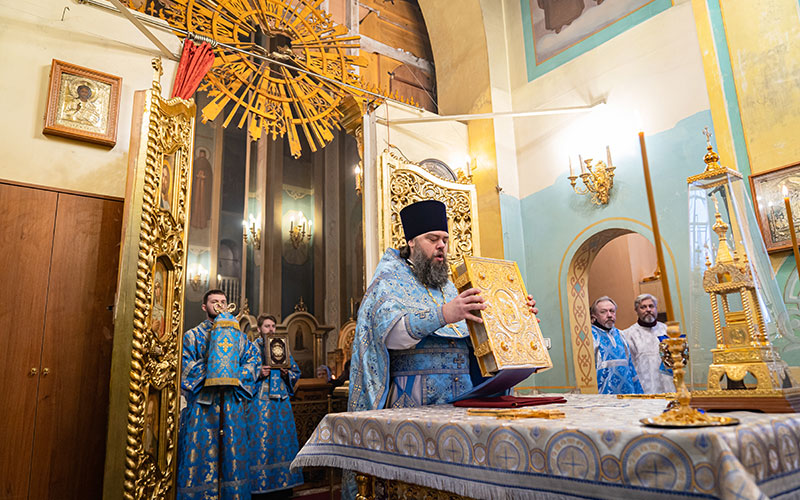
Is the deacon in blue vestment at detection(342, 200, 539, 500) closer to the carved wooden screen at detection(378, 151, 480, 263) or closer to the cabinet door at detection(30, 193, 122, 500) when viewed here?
the cabinet door at detection(30, 193, 122, 500)

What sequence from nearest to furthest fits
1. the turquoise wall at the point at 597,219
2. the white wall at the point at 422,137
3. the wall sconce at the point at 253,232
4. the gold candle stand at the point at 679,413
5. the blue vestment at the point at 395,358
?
the gold candle stand at the point at 679,413 → the blue vestment at the point at 395,358 → the turquoise wall at the point at 597,219 → the white wall at the point at 422,137 → the wall sconce at the point at 253,232

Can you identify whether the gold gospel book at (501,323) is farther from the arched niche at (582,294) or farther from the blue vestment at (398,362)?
the arched niche at (582,294)

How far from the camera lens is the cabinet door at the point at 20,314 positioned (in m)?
3.72

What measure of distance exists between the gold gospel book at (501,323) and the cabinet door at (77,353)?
3.21 meters

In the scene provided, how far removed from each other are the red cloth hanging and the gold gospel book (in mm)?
3721

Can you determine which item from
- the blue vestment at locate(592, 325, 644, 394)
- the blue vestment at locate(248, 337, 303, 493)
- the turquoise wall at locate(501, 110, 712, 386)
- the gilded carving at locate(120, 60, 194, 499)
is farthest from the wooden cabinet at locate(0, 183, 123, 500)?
the turquoise wall at locate(501, 110, 712, 386)

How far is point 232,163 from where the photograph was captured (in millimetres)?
11070

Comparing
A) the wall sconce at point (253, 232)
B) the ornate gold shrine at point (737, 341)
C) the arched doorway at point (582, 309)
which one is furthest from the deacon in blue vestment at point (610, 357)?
the wall sconce at point (253, 232)

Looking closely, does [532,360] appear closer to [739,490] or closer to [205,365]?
[739,490]

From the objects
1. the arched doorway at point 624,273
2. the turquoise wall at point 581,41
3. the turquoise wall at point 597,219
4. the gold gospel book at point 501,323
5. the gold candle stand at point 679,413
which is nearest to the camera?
the gold candle stand at point 679,413

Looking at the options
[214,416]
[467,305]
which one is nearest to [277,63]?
[214,416]

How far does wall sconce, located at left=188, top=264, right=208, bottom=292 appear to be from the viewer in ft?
32.8

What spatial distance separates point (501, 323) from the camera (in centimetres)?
245

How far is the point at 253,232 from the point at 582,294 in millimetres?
6868
